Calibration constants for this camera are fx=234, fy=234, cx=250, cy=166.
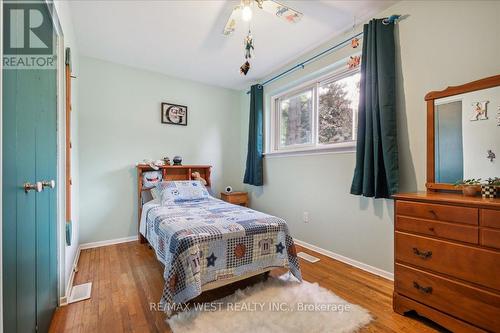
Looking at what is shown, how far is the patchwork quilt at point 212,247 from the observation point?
159 centimetres

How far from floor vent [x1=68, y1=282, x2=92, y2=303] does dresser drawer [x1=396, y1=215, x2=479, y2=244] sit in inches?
95.0

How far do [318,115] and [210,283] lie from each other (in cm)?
228

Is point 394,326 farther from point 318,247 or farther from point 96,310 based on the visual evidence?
point 96,310

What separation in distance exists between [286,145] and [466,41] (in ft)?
7.13

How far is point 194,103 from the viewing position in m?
3.81

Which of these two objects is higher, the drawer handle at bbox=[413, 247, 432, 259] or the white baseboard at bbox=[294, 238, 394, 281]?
the drawer handle at bbox=[413, 247, 432, 259]

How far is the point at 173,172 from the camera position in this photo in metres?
3.52

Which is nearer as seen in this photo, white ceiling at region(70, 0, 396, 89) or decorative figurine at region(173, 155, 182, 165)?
white ceiling at region(70, 0, 396, 89)

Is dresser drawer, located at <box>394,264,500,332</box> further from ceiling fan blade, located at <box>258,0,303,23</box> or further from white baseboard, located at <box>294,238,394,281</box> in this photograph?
ceiling fan blade, located at <box>258,0,303,23</box>

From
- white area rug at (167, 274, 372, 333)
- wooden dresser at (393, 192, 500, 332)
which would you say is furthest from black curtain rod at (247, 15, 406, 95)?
white area rug at (167, 274, 372, 333)

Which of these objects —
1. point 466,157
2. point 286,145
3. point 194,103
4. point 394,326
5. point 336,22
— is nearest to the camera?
point 394,326

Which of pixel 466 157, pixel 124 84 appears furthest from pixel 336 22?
pixel 124 84

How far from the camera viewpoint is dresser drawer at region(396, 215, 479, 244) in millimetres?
1303

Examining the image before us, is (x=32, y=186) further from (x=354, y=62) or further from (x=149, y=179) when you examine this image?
(x=354, y=62)
